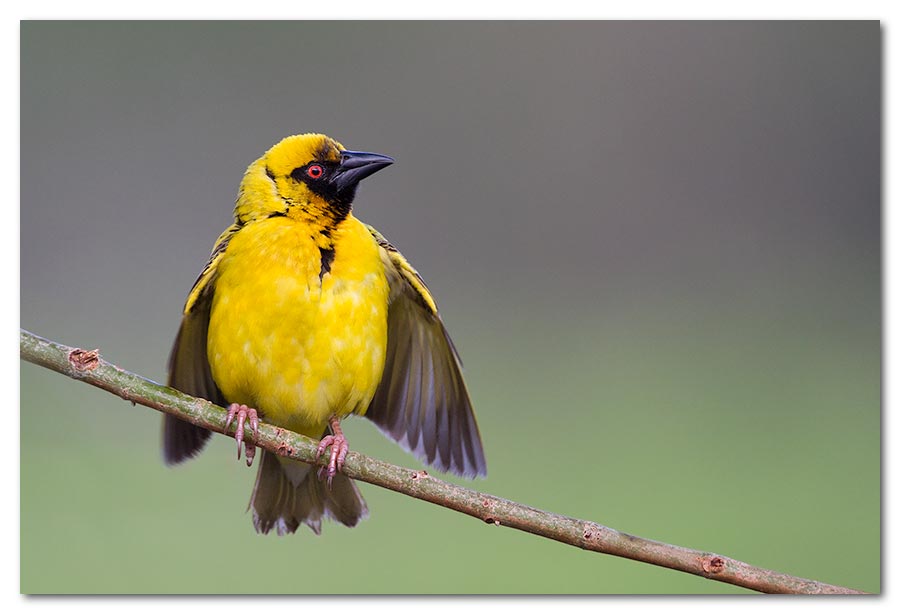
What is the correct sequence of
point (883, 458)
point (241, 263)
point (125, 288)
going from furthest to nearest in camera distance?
point (125, 288)
point (883, 458)
point (241, 263)

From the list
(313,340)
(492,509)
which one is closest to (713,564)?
(492,509)

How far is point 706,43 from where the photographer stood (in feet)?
8.93

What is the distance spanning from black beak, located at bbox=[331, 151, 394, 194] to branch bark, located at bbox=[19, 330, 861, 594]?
67 cm

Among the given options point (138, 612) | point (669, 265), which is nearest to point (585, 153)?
point (669, 265)

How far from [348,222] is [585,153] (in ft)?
2.78

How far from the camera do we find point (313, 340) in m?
2.36

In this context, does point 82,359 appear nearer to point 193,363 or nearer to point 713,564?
point 193,363

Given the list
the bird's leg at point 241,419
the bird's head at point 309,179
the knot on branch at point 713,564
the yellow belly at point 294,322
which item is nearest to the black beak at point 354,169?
the bird's head at point 309,179

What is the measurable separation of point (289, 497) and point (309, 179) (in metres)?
0.88

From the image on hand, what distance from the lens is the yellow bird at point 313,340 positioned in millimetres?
2361

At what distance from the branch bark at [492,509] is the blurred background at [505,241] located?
0.52 meters

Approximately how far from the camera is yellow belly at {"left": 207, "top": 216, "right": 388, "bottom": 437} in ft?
7.72

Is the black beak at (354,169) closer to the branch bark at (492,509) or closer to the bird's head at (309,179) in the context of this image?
the bird's head at (309,179)

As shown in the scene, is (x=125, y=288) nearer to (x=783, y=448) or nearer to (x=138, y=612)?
(x=138, y=612)
